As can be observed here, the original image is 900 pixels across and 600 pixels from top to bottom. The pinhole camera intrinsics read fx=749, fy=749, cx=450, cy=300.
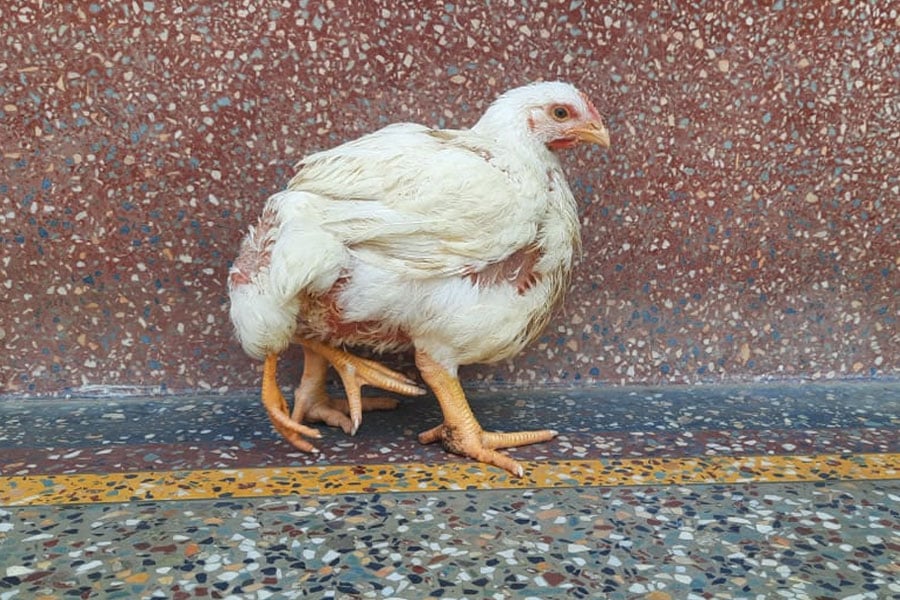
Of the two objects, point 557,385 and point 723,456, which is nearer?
point 723,456

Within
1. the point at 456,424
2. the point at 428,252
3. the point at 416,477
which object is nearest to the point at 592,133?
the point at 428,252

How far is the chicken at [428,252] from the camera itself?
1.70m

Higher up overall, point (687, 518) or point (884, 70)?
point (884, 70)

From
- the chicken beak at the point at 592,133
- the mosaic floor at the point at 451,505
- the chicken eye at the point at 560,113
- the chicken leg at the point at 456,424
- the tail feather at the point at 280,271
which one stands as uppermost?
the chicken eye at the point at 560,113

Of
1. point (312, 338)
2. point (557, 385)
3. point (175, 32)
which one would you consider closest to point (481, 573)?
point (312, 338)

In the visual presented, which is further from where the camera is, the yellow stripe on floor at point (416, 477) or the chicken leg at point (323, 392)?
the chicken leg at point (323, 392)

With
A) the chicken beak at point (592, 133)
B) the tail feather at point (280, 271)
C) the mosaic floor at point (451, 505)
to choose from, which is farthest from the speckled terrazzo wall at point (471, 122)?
the tail feather at point (280, 271)

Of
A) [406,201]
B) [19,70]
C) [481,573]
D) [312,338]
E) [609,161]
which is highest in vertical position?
[19,70]

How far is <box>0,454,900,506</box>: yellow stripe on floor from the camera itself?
1.68 m

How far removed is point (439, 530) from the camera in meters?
1.52

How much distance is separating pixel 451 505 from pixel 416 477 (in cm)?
16

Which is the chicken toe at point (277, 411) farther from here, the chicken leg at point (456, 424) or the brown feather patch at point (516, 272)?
the brown feather patch at point (516, 272)

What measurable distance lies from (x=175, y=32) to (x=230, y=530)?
1.44 meters

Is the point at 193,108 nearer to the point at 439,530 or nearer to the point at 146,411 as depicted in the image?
the point at 146,411
